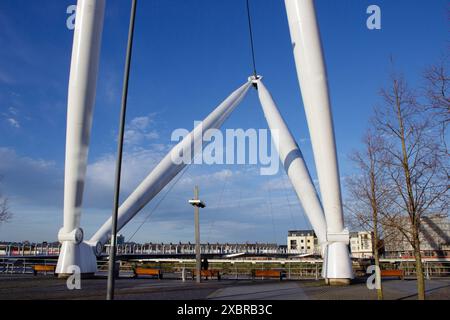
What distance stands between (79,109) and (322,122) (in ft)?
34.6

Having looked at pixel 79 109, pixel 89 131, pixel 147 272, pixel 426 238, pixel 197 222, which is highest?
pixel 79 109

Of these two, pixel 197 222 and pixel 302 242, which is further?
pixel 302 242

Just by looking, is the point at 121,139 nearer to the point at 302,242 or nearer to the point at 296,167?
the point at 296,167

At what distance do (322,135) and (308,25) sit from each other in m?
4.61

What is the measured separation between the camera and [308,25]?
57.5ft

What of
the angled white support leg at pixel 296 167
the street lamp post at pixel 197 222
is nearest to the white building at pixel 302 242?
the angled white support leg at pixel 296 167

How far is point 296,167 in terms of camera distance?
23.7 meters

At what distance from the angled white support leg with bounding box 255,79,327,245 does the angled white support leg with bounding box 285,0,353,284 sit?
1437 millimetres

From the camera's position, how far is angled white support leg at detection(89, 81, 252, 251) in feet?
69.5

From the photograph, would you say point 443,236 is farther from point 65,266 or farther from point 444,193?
point 65,266

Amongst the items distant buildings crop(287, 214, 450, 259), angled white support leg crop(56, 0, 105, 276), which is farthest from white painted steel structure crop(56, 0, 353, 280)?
distant buildings crop(287, 214, 450, 259)

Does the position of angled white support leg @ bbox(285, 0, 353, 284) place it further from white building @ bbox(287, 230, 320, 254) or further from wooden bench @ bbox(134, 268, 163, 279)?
white building @ bbox(287, 230, 320, 254)

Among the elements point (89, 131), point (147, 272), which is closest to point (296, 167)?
point (89, 131)
